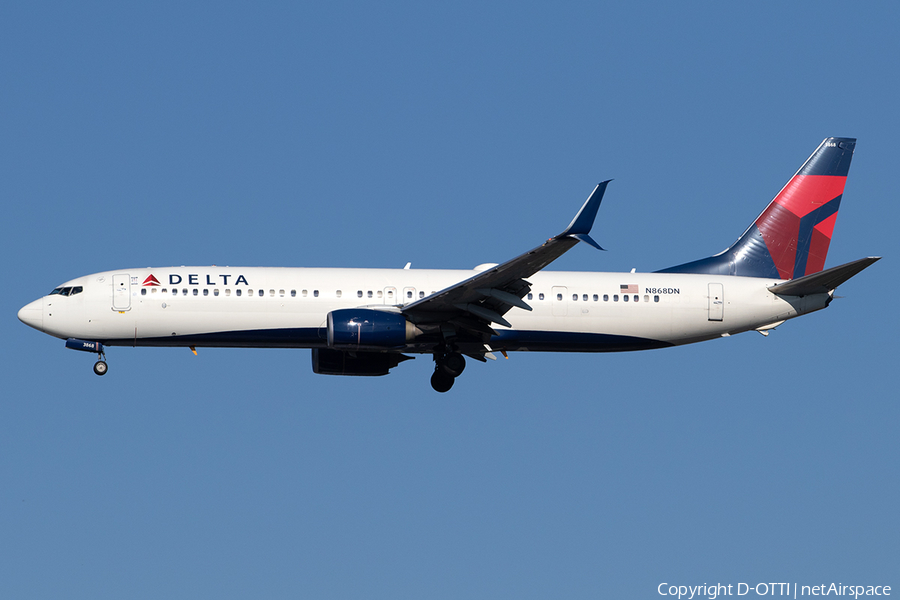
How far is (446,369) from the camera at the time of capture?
119 ft

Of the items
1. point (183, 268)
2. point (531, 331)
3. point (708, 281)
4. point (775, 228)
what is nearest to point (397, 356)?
point (531, 331)

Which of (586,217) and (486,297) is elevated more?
(586,217)

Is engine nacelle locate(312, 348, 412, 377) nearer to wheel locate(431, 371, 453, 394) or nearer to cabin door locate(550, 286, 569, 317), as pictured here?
wheel locate(431, 371, 453, 394)

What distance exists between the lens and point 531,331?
120 ft

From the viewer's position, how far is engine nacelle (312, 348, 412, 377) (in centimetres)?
3803

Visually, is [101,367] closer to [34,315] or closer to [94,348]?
[94,348]

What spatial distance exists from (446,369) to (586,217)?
910 cm

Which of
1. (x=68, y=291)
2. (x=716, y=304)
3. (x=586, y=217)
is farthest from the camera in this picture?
(x=716, y=304)

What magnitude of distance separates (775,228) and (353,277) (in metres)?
15.5

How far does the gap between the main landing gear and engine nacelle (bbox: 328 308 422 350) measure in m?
2.02

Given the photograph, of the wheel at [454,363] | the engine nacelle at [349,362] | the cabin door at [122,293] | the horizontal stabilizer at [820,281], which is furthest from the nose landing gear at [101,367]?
the horizontal stabilizer at [820,281]

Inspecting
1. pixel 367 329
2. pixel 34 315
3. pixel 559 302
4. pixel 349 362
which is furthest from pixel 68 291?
pixel 559 302

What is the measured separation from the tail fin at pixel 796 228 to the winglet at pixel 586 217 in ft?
35.1

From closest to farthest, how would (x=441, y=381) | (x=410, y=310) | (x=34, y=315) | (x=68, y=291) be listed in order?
(x=410, y=310) < (x=34, y=315) < (x=68, y=291) < (x=441, y=381)
